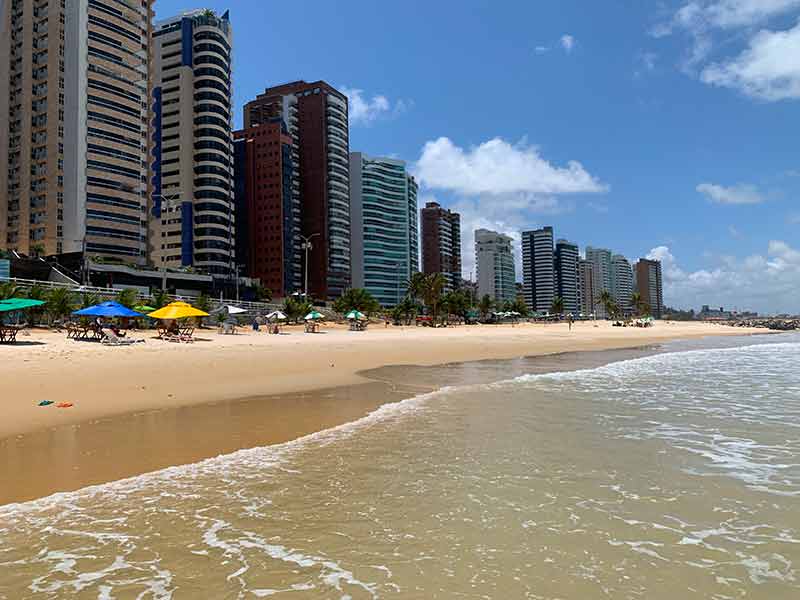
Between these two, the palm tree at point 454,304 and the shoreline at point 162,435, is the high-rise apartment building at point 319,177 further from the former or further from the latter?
the shoreline at point 162,435

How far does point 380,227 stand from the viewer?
165500 mm

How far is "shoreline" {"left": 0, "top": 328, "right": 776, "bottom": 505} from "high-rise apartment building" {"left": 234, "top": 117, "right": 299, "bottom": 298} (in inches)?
4708

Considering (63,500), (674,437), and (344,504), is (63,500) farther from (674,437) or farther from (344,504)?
(674,437)

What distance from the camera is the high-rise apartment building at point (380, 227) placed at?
161875 mm

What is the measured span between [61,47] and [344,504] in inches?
4253

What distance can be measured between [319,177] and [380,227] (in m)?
28.2

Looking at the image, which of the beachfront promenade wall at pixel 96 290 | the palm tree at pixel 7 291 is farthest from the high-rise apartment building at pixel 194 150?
the palm tree at pixel 7 291

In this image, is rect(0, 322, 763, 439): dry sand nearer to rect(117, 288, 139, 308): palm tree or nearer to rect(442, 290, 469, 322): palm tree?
rect(117, 288, 139, 308): palm tree

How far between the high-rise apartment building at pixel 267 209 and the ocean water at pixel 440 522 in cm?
12538

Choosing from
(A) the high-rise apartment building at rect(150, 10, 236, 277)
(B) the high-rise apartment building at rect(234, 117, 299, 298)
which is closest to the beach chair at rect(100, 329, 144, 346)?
(A) the high-rise apartment building at rect(150, 10, 236, 277)

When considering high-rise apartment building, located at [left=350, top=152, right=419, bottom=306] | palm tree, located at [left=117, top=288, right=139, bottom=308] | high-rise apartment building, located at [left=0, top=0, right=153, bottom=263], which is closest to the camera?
palm tree, located at [left=117, top=288, right=139, bottom=308]

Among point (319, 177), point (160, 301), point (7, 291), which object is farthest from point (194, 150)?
point (7, 291)

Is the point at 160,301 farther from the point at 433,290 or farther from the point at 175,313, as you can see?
the point at 433,290

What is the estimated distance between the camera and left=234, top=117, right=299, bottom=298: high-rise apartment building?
132250 millimetres
